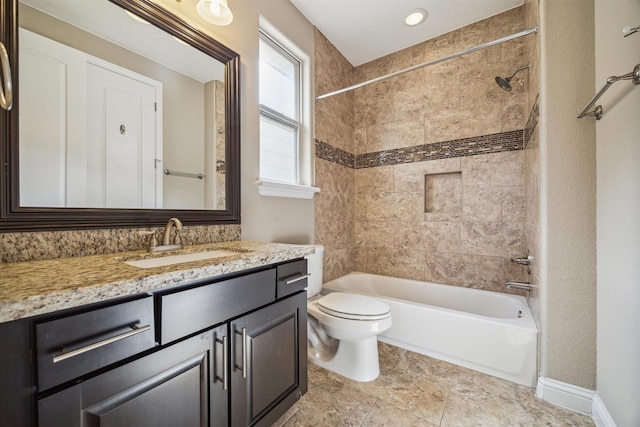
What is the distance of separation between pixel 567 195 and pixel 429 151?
51.7 inches

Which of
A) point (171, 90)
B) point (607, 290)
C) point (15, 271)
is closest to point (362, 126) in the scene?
point (171, 90)

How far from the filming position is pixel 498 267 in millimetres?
2271

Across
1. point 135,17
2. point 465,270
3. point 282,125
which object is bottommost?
point 465,270

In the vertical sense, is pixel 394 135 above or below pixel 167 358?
above

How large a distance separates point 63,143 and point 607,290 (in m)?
2.36

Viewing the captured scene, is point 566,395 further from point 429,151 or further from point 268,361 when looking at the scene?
point 429,151

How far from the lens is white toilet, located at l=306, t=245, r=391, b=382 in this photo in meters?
1.59

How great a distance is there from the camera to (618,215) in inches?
43.8

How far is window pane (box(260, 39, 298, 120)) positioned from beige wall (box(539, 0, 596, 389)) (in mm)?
1687

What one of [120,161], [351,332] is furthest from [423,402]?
[120,161]

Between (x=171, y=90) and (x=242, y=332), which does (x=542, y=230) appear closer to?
(x=242, y=332)

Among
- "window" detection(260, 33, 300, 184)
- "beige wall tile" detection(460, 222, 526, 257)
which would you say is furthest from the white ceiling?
"beige wall tile" detection(460, 222, 526, 257)

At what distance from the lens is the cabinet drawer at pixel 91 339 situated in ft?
1.91

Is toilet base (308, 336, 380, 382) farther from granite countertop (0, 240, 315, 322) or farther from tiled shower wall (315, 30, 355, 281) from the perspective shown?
granite countertop (0, 240, 315, 322)
